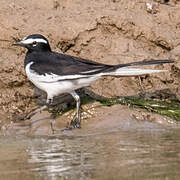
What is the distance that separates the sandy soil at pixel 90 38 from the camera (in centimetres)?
936

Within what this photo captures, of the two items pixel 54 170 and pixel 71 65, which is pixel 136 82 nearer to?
pixel 71 65

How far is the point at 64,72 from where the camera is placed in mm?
8516

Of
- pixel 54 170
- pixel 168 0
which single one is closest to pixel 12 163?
pixel 54 170

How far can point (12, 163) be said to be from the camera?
6.35 meters

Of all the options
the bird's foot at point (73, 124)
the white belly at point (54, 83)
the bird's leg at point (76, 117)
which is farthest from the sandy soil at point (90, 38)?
the bird's foot at point (73, 124)

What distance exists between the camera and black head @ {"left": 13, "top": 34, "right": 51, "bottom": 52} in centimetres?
898

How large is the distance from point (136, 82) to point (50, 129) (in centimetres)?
191

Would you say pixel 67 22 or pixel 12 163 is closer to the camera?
pixel 12 163

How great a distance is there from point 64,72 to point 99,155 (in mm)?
2360

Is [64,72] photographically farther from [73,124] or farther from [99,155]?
[99,155]

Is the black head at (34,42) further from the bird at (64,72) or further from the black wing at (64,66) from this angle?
the black wing at (64,66)

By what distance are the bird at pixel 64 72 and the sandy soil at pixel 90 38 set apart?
54 centimetres

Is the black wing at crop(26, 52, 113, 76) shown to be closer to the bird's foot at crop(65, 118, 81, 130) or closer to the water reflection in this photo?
the bird's foot at crop(65, 118, 81, 130)

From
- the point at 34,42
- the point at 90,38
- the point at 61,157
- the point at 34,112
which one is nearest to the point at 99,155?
the point at 61,157
